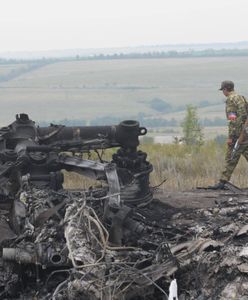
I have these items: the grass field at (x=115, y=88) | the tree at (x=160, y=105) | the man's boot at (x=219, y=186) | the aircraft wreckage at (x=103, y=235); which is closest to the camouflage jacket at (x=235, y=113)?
the man's boot at (x=219, y=186)

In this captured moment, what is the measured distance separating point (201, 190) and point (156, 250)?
545cm

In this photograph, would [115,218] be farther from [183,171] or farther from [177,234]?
[183,171]

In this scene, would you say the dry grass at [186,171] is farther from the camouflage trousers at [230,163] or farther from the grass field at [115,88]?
the grass field at [115,88]

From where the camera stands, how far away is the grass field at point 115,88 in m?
67.5

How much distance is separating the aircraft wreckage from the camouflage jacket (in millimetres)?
3203

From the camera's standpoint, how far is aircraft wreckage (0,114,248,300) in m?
5.86

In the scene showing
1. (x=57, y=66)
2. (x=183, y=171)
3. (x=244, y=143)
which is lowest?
(x=57, y=66)

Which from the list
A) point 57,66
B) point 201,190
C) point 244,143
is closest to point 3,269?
point 201,190

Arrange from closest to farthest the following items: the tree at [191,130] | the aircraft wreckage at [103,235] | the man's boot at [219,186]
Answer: the aircraft wreckage at [103,235] → the man's boot at [219,186] → the tree at [191,130]

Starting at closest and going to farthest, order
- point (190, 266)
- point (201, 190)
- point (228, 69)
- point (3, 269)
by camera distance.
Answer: point (190, 266) < point (3, 269) < point (201, 190) < point (228, 69)

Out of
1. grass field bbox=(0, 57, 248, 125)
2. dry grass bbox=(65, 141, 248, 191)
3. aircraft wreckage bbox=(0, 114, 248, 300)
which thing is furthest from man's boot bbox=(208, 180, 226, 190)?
grass field bbox=(0, 57, 248, 125)

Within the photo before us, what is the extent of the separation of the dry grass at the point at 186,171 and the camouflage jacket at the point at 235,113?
1151 mm

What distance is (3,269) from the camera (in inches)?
261

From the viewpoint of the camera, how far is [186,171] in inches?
555
